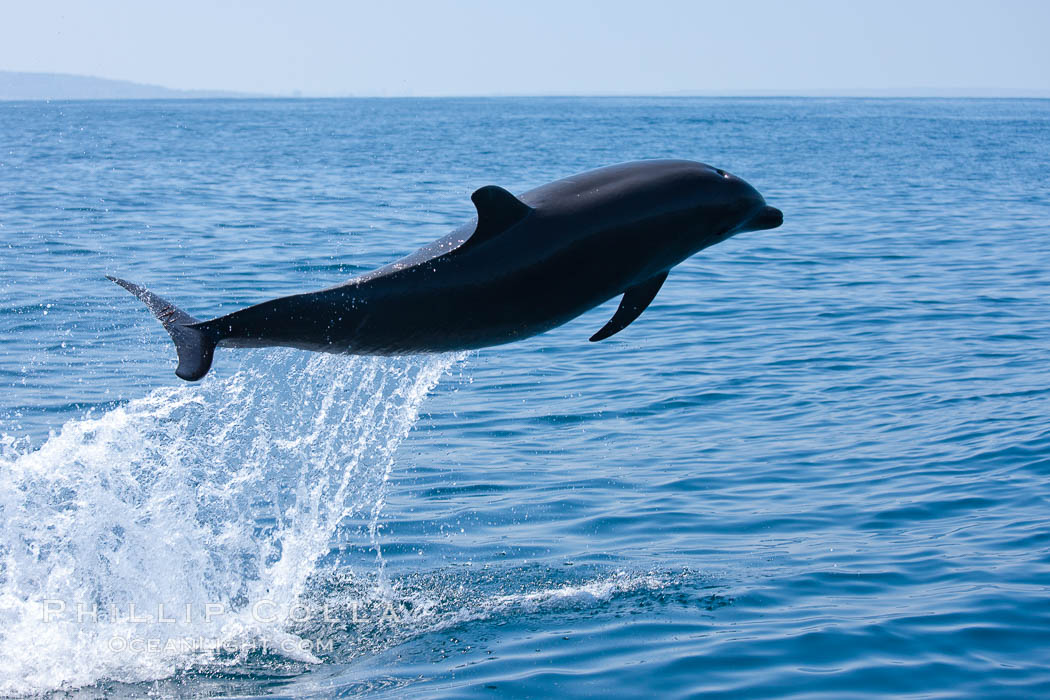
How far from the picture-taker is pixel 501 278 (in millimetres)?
6371

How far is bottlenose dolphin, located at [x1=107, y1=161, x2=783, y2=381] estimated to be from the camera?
20.2ft

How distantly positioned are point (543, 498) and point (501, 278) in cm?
530

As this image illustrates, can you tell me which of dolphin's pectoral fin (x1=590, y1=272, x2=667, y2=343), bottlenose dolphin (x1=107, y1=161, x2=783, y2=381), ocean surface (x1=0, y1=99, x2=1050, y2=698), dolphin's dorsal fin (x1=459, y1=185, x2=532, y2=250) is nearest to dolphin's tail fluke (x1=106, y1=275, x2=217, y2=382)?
bottlenose dolphin (x1=107, y1=161, x2=783, y2=381)

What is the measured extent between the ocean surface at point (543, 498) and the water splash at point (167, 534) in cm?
3

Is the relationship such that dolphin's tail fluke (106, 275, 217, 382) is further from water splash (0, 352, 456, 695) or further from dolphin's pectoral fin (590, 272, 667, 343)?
water splash (0, 352, 456, 695)

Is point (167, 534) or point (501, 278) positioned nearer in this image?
point (501, 278)

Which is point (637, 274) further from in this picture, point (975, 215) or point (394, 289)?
point (975, 215)

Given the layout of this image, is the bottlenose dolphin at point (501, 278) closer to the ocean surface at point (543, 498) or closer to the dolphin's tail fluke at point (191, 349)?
the dolphin's tail fluke at point (191, 349)

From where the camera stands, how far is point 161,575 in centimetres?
934

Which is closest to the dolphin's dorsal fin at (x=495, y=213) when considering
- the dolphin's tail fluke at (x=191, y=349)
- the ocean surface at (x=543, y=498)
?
the dolphin's tail fluke at (x=191, y=349)

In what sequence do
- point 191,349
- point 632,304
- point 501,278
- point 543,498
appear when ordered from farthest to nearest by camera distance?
1. point 543,498
2. point 632,304
3. point 501,278
4. point 191,349

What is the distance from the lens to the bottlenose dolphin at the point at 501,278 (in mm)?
6168

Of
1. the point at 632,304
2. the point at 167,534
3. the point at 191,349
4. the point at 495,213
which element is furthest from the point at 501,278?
the point at 167,534

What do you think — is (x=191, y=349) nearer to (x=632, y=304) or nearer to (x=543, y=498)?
(x=632, y=304)
